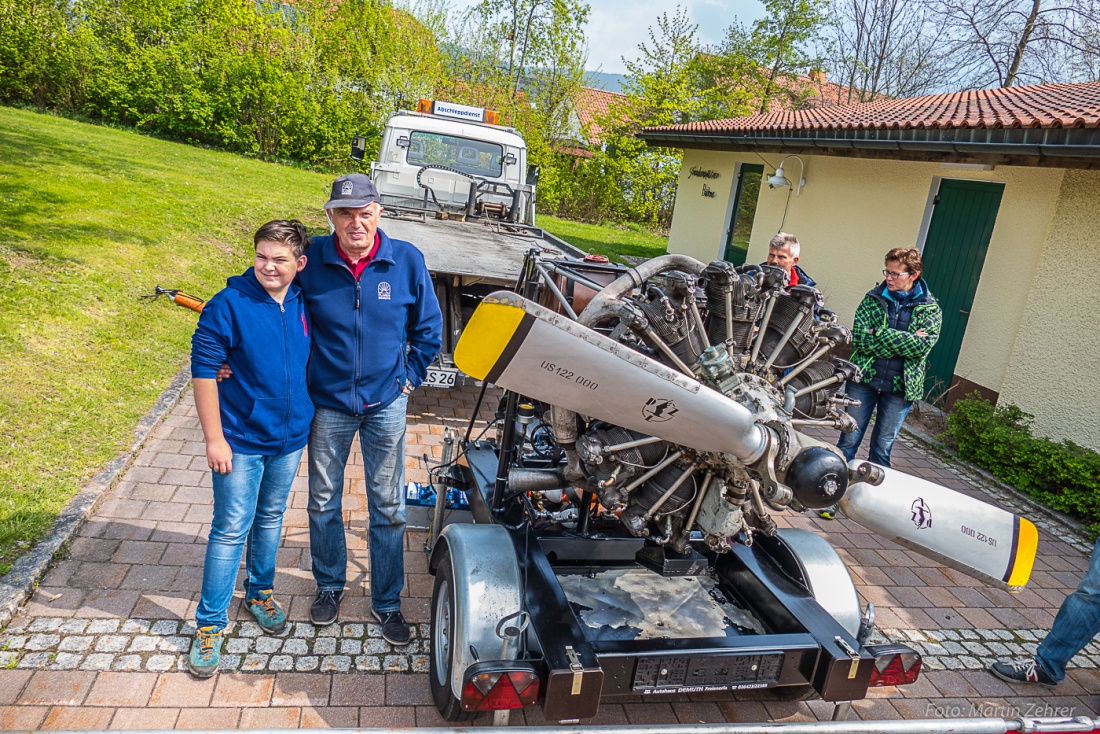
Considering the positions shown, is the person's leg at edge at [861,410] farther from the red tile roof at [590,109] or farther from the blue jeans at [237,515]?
the red tile roof at [590,109]

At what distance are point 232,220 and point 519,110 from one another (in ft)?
51.0

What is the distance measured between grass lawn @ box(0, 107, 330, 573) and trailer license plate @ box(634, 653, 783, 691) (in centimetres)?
315

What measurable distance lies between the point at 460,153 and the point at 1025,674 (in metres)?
9.37

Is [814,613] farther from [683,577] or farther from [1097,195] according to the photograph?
[1097,195]

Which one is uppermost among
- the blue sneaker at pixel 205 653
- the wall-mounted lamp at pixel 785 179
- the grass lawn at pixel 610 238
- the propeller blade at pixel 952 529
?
the wall-mounted lamp at pixel 785 179

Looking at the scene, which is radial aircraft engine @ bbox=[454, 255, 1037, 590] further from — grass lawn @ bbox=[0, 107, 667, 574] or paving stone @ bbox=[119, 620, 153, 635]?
grass lawn @ bbox=[0, 107, 667, 574]

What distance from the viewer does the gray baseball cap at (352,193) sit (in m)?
3.13

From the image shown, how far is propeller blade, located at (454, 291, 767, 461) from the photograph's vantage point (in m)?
2.02

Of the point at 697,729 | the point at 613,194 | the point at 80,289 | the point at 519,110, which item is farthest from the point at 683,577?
the point at 519,110

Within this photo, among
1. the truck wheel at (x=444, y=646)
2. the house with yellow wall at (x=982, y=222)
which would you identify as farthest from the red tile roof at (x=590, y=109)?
the truck wheel at (x=444, y=646)

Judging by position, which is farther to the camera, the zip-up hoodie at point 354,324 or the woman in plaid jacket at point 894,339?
the woman in plaid jacket at point 894,339

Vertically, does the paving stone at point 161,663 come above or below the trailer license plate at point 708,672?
below

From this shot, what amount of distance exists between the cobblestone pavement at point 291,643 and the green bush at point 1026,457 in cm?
108

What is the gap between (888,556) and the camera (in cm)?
520
